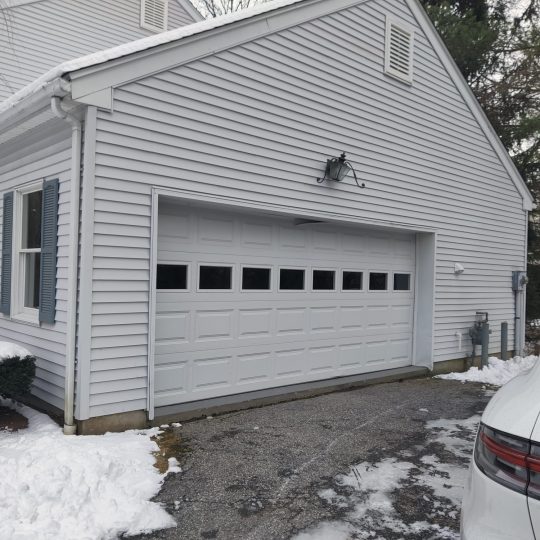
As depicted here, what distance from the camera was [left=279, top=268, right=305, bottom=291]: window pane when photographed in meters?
6.77

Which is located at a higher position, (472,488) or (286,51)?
(286,51)

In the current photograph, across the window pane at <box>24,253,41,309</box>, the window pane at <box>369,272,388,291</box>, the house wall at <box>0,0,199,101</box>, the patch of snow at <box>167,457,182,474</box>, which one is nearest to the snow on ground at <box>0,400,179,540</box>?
the patch of snow at <box>167,457,182,474</box>

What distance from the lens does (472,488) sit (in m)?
2.15

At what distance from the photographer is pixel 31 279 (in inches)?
235

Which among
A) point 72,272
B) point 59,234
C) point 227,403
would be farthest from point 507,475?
point 59,234

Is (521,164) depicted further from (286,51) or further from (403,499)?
(403,499)

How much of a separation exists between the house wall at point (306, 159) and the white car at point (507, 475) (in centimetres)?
359

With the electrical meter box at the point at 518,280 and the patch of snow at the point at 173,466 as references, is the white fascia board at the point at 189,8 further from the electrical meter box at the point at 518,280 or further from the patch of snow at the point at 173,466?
the patch of snow at the point at 173,466

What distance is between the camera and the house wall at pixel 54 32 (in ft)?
31.7

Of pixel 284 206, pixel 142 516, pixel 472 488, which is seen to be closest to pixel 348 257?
pixel 284 206

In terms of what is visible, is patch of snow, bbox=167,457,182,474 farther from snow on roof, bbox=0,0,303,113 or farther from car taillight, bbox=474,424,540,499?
snow on roof, bbox=0,0,303,113

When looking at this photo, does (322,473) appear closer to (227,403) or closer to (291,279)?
(227,403)

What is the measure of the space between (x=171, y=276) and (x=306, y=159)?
2.34m

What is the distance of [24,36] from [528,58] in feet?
40.4
